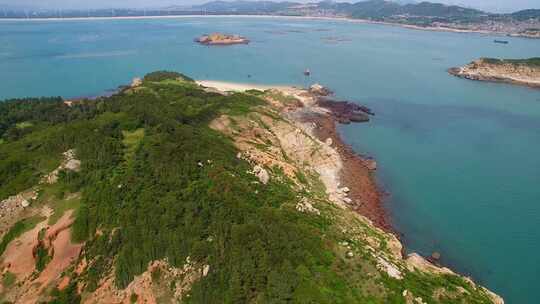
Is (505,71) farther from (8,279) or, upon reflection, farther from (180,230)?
(8,279)

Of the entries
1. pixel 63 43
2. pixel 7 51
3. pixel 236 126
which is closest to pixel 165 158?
pixel 236 126

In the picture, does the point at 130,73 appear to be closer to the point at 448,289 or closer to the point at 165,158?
the point at 165,158

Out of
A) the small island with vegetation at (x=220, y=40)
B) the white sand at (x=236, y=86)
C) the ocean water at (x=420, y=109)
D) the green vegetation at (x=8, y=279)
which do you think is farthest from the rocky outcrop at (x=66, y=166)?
the small island with vegetation at (x=220, y=40)

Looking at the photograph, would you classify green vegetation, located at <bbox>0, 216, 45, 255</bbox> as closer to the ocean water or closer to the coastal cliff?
the coastal cliff

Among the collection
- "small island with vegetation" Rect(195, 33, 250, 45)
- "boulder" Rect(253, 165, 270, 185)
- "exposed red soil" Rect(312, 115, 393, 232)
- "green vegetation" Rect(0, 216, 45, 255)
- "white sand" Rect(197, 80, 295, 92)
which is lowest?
"exposed red soil" Rect(312, 115, 393, 232)

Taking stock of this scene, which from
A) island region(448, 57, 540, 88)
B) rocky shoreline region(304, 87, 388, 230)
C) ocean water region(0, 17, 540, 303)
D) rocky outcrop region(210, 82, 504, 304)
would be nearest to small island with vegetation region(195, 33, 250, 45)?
ocean water region(0, 17, 540, 303)

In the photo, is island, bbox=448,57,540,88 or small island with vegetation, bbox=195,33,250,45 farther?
small island with vegetation, bbox=195,33,250,45

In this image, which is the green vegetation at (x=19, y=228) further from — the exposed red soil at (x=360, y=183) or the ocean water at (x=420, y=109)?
the ocean water at (x=420, y=109)
